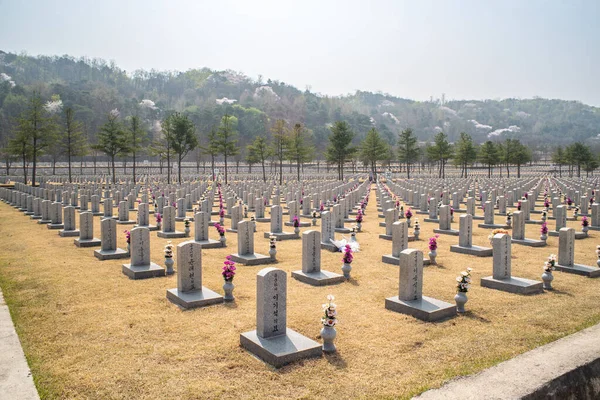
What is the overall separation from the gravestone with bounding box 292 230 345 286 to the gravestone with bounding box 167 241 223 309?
209cm

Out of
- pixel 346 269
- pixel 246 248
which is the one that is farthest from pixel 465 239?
pixel 246 248

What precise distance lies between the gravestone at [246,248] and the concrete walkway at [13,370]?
17.3 feet

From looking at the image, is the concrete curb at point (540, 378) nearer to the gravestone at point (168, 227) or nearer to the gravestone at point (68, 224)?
the gravestone at point (168, 227)

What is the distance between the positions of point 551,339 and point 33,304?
26.0ft

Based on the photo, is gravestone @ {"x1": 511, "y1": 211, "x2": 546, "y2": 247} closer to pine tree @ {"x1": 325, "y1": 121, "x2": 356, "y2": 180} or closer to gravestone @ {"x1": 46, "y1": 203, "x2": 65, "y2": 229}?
gravestone @ {"x1": 46, "y1": 203, "x2": 65, "y2": 229}

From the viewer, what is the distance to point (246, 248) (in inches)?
433

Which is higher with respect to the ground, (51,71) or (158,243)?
(51,71)

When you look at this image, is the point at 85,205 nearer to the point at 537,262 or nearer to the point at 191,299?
the point at 191,299

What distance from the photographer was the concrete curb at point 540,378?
13.5ft

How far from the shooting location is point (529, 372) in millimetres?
4523

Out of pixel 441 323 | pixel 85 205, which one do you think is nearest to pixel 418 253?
pixel 441 323

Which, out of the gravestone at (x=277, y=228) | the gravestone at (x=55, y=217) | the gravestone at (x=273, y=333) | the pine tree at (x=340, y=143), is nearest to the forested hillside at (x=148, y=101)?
the pine tree at (x=340, y=143)

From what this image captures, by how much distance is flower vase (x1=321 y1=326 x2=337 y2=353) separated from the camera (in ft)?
18.0

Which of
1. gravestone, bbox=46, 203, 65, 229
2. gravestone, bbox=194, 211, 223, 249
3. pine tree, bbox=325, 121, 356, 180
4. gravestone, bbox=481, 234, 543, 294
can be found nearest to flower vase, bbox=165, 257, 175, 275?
gravestone, bbox=194, 211, 223, 249
